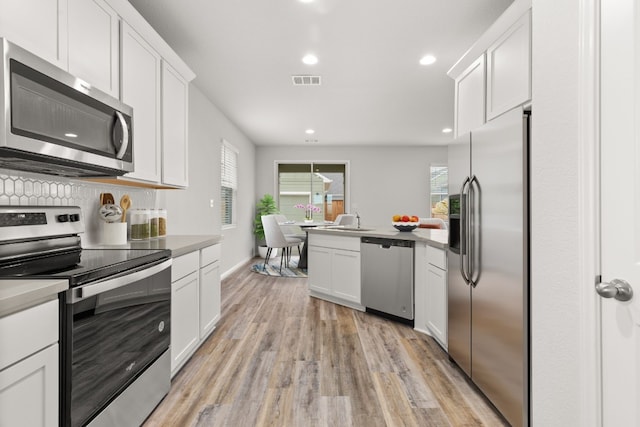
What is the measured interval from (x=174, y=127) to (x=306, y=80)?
181 centimetres

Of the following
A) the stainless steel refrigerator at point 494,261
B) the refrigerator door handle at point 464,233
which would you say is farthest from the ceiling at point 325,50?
the refrigerator door handle at point 464,233

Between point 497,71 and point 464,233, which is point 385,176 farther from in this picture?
point 464,233

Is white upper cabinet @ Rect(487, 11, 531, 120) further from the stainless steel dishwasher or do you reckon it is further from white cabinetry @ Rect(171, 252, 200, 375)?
white cabinetry @ Rect(171, 252, 200, 375)

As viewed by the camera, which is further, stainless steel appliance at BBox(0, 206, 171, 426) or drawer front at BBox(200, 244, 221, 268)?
drawer front at BBox(200, 244, 221, 268)

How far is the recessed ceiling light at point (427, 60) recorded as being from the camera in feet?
11.5

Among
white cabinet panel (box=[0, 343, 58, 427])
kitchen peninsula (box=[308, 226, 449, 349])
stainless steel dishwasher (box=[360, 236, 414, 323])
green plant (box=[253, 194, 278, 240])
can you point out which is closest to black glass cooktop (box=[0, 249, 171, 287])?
white cabinet panel (box=[0, 343, 58, 427])

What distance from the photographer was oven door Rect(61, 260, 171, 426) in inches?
46.8

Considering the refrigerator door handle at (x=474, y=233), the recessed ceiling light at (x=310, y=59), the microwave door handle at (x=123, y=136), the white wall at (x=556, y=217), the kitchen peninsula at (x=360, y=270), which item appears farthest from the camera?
the recessed ceiling light at (x=310, y=59)

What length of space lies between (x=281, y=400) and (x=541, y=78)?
79.4 inches

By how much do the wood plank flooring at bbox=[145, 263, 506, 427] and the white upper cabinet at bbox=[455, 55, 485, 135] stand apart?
71.9 inches

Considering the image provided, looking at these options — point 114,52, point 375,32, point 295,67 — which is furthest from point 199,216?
point 375,32

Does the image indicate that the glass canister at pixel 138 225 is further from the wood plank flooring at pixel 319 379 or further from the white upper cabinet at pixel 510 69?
the white upper cabinet at pixel 510 69

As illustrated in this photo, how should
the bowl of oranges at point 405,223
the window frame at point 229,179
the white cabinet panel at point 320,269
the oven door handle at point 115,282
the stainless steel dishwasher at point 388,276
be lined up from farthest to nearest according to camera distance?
1. the window frame at point 229,179
2. the white cabinet panel at point 320,269
3. the bowl of oranges at point 405,223
4. the stainless steel dishwasher at point 388,276
5. the oven door handle at point 115,282

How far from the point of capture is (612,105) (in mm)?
994
